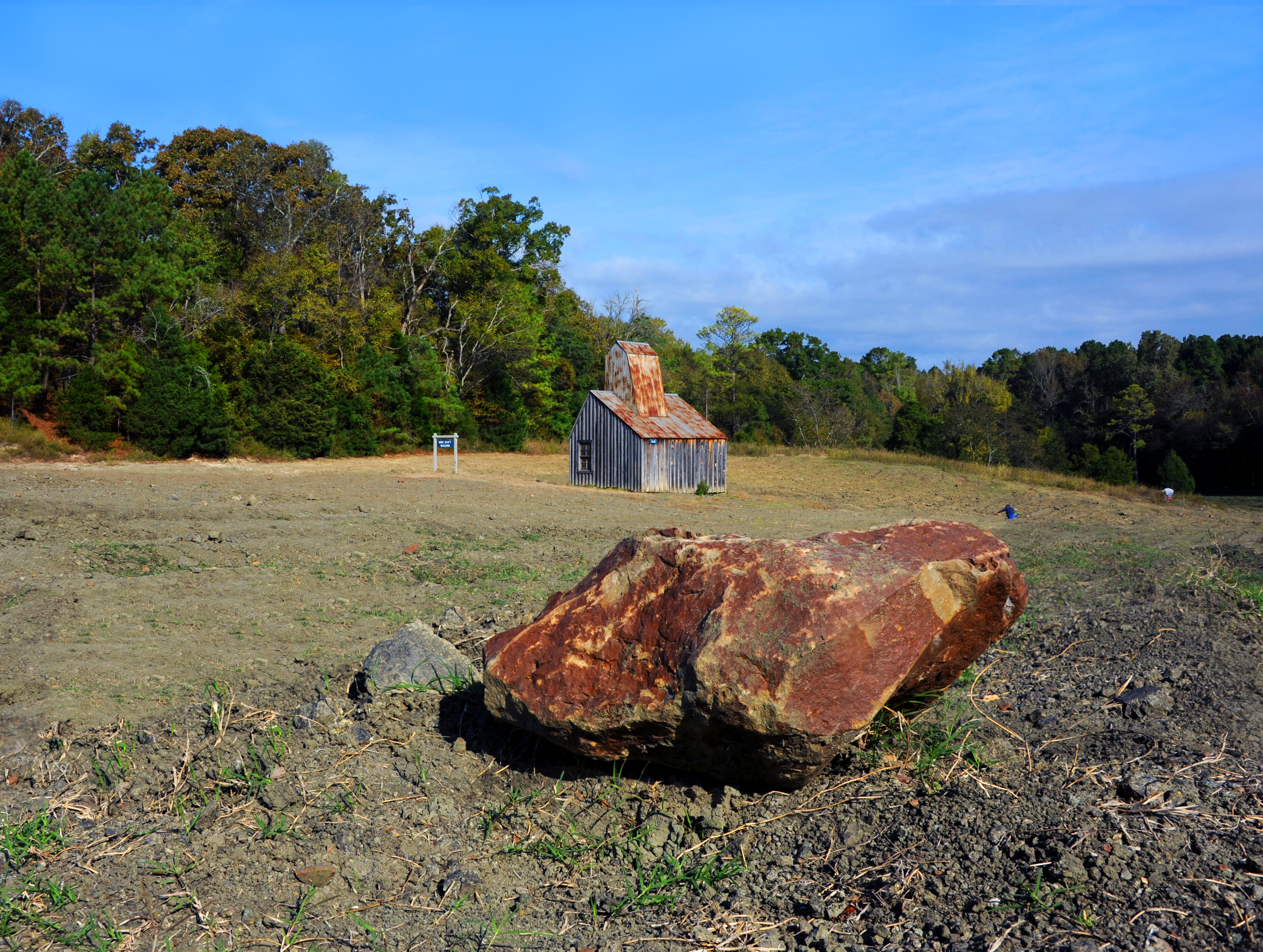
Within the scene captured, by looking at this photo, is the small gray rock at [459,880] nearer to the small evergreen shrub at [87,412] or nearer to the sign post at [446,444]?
the sign post at [446,444]

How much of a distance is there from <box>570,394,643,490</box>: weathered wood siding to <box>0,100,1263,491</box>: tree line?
38.8 ft

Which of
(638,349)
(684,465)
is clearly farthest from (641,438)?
(638,349)

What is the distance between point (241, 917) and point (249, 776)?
92 cm

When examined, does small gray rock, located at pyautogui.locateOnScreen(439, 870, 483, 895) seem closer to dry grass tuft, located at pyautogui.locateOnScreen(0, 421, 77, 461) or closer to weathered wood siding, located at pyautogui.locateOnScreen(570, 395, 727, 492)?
weathered wood siding, located at pyautogui.locateOnScreen(570, 395, 727, 492)

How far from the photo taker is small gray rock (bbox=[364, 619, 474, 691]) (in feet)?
14.5

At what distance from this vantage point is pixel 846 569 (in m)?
3.12

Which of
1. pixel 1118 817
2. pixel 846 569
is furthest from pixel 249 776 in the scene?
pixel 1118 817

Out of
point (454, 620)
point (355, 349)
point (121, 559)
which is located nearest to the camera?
point (454, 620)

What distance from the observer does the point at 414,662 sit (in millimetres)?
4520

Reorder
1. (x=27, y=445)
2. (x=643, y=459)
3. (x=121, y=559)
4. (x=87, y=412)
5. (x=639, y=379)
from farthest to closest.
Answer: (x=87, y=412) < (x=27, y=445) < (x=639, y=379) < (x=643, y=459) < (x=121, y=559)

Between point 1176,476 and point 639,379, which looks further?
point 1176,476

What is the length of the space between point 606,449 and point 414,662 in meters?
18.8

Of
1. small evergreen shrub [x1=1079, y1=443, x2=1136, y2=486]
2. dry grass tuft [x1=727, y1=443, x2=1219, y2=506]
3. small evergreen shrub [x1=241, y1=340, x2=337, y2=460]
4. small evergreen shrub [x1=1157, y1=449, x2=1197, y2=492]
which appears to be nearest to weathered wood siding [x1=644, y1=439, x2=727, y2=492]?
dry grass tuft [x1=727, y1=443, x2=1219, y2=506]

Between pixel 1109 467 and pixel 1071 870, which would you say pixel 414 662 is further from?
pixel 1109 467
